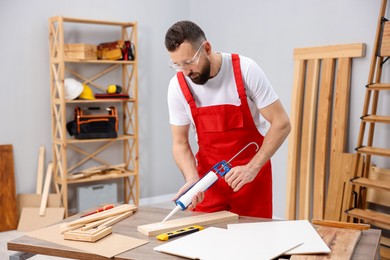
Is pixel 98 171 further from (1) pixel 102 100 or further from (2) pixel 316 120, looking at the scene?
(2) pixel 316 120

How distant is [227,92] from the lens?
2.46 meters

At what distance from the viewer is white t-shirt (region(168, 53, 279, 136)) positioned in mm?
2395

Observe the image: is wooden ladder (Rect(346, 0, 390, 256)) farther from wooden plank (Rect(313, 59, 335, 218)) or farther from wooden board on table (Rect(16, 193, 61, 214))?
wooden board on table (Rect(16, 193, 61, 214))

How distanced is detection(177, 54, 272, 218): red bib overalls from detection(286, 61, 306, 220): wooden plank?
1731mm

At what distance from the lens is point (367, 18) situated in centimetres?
367

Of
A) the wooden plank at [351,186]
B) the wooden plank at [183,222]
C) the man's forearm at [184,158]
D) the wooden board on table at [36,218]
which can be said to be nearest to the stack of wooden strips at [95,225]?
the wooden plank at [183,222]

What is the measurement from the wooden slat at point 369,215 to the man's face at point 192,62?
1815 mm

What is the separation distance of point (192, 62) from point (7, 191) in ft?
9.90

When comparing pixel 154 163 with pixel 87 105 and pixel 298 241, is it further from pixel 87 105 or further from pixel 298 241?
pixel 298 241

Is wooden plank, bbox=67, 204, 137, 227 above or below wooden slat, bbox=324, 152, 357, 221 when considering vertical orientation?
above

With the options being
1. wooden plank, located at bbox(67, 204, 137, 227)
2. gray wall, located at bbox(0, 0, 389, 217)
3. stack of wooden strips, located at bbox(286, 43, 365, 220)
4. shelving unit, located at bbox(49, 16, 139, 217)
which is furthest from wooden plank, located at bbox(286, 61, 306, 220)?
wooden plank, located at bbox(67, 204, 137, 227)

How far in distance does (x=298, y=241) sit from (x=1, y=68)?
3.69 metres

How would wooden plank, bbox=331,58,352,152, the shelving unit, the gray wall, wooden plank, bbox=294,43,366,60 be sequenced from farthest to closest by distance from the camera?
the shelving unit < the gray wall < wooden plank, bbox=331,58,352,152 < wooden plank, bbox=294,43,366,60

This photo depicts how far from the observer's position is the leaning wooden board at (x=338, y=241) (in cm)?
159
